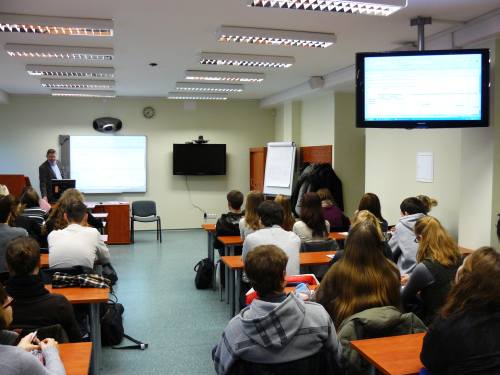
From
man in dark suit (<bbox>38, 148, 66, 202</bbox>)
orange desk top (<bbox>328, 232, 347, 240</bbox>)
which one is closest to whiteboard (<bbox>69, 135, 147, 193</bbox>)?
man in dark suit (<bbox>38, 148, 66, 202</bbox>)

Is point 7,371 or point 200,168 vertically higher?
point 200,168

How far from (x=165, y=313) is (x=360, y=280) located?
2977 millimetres

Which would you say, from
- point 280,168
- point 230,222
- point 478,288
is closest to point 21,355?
point 478,288

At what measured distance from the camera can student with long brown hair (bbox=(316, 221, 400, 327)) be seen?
2.41m

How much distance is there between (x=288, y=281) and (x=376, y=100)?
1.94 m

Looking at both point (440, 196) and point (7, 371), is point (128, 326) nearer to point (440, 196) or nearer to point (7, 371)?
point (7, 371)

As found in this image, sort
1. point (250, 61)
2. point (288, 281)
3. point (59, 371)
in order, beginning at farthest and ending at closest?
point (250, 61), point (288, 281), point (59, 371)

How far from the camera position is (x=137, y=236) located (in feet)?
32.1

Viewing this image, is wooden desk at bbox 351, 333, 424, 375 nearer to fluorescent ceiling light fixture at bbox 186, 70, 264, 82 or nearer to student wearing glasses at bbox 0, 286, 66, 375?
student wearing glasses at bbox 0, 286, 66, 375

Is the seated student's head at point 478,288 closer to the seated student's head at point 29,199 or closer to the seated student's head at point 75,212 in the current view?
the seated student's head at point 75,212

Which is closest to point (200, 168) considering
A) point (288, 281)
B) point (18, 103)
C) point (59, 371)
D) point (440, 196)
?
point (18, 103)

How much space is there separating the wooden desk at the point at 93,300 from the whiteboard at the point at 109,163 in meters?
7.00

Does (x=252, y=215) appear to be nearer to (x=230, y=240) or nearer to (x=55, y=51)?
(x=230, y=240)

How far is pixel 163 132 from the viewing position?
10.5 meters
